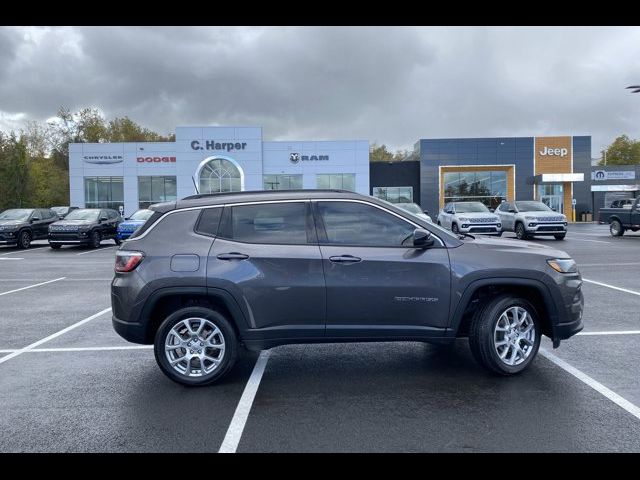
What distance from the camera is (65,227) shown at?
20406 mm

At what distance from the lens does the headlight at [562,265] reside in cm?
497

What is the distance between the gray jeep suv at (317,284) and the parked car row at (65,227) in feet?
50.5

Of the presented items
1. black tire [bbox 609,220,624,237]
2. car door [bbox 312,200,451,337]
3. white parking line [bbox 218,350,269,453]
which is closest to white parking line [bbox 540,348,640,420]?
car door [bbox 312,200,451,337]

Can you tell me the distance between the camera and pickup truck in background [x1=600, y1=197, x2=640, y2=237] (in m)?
22.2

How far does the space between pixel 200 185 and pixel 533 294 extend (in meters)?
Answer: 39.5

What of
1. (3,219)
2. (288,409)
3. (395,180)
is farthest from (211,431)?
(395,180)

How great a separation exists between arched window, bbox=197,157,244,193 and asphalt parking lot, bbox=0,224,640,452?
119 ft

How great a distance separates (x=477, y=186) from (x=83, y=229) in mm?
36634

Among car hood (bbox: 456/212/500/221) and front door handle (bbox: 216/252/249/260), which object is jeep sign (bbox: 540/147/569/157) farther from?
front door handle (bbox: 216/252/249/260)

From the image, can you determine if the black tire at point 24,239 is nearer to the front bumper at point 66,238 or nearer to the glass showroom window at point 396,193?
the front bumper at point 66,238

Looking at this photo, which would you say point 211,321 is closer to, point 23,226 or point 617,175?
point 23,226

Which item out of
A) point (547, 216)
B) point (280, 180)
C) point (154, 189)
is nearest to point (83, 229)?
point (547, 216)

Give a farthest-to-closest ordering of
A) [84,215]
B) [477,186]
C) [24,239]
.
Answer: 1. [477,186]
2. [84,215]
3. [24,239]
